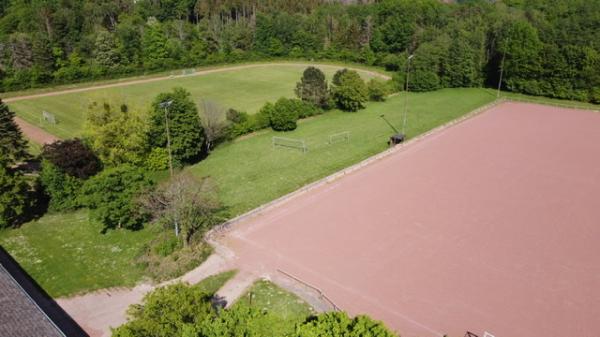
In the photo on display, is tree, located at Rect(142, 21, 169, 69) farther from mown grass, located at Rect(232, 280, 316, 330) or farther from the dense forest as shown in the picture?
mown grass, located at Rect(232, 280, 316, 330)

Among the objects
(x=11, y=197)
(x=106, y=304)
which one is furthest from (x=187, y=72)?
(x=106, y=304)

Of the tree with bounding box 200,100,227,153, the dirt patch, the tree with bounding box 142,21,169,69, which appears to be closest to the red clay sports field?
the tree with bounding box 200,100,227,153

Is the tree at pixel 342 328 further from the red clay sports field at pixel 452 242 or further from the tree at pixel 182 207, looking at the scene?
the tree at pixel 182 207

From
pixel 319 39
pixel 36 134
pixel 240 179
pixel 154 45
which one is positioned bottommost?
pixel 240 179

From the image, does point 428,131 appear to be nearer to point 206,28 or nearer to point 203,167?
point 203,167

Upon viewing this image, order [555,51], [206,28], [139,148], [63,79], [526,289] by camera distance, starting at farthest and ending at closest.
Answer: [206,28]
[63,79]
[555,51]
[139,148]
[526,289]

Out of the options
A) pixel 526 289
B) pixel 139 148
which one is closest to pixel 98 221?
pixel 139 148

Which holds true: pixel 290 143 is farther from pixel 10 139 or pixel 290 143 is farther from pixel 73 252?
pixel 10 139
